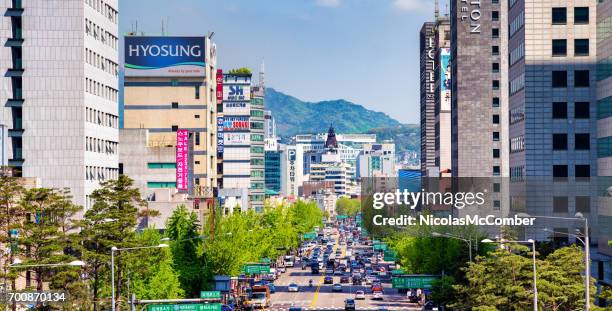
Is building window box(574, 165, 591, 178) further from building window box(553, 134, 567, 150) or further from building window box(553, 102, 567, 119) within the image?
building window box(553, 102, 567, 119)

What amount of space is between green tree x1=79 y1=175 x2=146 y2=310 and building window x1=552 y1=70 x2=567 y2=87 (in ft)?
145

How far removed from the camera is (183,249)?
12431 centimetres

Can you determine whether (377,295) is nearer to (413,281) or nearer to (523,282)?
(413,281)

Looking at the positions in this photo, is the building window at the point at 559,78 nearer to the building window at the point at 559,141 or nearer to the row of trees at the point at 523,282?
the building window at the point at 559,141

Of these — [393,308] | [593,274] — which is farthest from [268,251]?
[593,274]

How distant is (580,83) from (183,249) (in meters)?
43.2

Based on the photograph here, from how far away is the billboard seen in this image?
194500 mm

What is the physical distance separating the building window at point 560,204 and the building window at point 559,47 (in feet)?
45.2

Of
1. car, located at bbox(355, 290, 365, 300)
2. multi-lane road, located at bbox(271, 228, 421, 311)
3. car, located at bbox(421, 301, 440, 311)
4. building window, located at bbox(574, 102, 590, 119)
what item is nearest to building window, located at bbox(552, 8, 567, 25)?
building window, located at bbox(574, 102, 590, 119)

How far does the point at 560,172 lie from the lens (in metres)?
115

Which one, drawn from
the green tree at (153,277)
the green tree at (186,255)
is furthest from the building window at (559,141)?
the green tree at (153,277)

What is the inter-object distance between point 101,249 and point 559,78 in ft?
162

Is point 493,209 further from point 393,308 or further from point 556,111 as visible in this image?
point 556,111

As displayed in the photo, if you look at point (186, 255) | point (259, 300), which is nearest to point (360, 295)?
point (259, 300)
